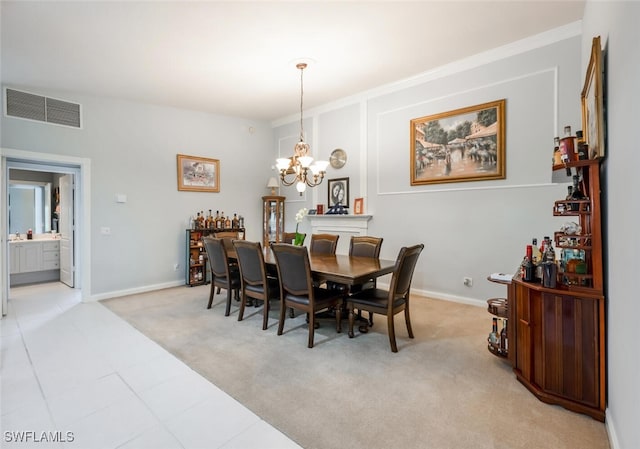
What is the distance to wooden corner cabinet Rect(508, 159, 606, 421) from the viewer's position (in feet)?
6.05

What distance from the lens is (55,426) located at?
184 centimetres

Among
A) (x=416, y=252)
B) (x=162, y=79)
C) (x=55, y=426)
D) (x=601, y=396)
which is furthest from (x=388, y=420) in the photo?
(x=162, y=79)

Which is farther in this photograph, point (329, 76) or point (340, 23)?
point (329, 76)

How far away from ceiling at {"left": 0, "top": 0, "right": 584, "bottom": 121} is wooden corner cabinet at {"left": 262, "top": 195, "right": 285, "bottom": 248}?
2.39 m

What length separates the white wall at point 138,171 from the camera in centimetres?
455

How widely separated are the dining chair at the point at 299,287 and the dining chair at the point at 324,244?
114 centimetres

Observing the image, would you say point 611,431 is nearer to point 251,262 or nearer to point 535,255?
point 535,255

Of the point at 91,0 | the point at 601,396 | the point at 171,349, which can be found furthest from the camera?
the point at 171,349

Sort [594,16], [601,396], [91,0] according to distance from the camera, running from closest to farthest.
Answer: [601,396] → [594,16] → [91,0]

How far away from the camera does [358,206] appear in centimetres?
525

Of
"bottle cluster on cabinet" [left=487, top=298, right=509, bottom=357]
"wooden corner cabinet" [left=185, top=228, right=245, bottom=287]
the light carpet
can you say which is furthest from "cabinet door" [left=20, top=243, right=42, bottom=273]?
"bottle cluster on cabinet" [left=487, top=298, right=509, bottom=357]

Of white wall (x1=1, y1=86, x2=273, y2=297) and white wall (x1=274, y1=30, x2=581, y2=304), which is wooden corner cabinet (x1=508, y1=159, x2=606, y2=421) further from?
white wall (x1=1, y1=86, x2=273, y2=297)

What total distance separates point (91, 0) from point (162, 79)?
1.66 m

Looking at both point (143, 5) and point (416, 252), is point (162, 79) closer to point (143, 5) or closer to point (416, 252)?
point (143, 5)
